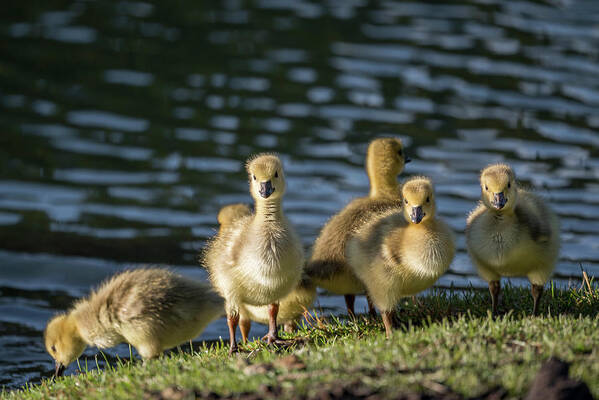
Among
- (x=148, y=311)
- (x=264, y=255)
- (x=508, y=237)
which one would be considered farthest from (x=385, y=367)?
(x=148, y=311)

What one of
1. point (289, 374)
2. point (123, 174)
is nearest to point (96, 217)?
point (123, 174)

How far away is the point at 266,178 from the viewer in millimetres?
7848

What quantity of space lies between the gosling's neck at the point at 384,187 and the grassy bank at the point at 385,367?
6.20 feet

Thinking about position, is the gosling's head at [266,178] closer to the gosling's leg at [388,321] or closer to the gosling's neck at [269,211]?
the gosling's neck at [269,211]

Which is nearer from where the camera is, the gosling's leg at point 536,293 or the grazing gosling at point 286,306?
the gosling's leg at point 536,293

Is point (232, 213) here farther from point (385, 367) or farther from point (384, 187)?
point (385, 367)

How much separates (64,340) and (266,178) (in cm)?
254

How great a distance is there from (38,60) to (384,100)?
22.9ft

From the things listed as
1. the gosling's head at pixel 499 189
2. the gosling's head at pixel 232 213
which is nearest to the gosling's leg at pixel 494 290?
the gosling's head at pixel 499 189

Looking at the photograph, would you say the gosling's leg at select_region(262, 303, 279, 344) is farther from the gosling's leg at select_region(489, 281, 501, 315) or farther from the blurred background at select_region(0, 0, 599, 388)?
the blurred background at select_region(0, 0, 599, 388)

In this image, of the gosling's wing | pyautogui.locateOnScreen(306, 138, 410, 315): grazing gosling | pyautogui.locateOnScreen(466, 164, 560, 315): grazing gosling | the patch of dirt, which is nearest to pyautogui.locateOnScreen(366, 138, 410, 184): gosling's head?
pyautogui.locateOnScreen(306, 138, 410, 315): grazing gosling

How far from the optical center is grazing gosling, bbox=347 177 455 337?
25.0ft

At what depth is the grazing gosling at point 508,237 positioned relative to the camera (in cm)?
779

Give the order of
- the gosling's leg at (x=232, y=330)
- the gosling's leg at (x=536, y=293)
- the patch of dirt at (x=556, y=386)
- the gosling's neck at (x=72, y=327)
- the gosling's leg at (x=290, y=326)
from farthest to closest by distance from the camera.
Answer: the gosling's leg at (x=290, y=326) → the gosling's neck at (x=72, y=327) → the gosling's leg at (x=232, y=330) → the gosling's leg at (x=536, y=293) → the patch of dirt at (x=556, y=386)
